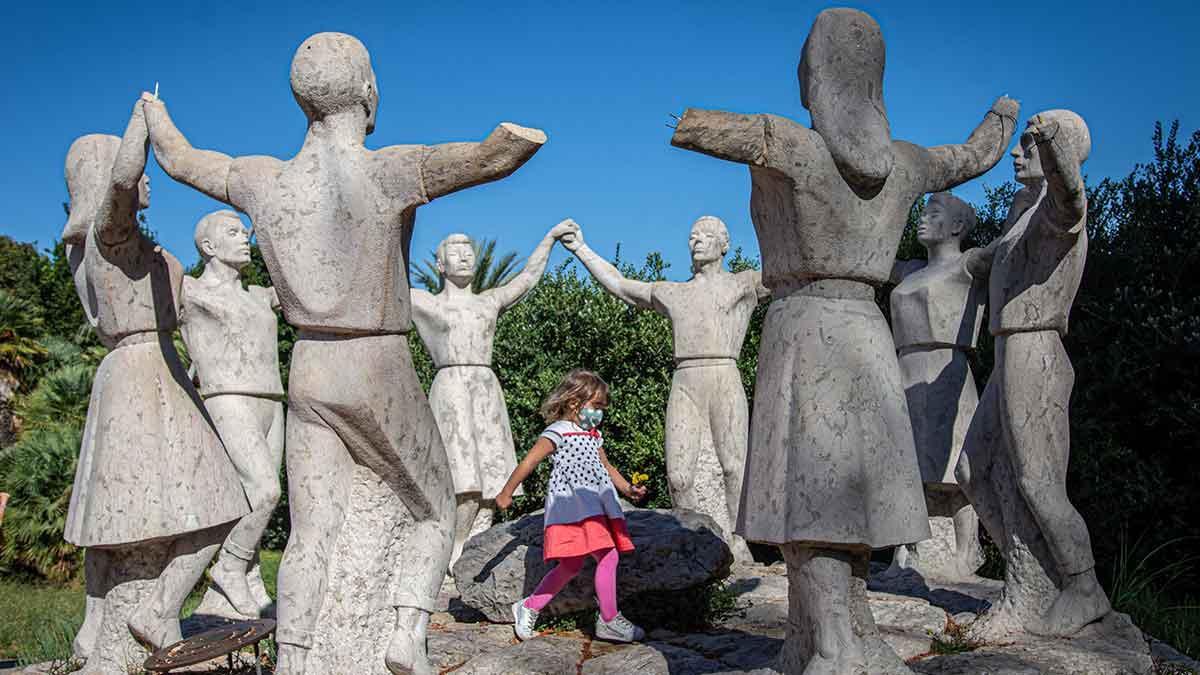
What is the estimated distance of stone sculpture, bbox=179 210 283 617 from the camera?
20.8ft

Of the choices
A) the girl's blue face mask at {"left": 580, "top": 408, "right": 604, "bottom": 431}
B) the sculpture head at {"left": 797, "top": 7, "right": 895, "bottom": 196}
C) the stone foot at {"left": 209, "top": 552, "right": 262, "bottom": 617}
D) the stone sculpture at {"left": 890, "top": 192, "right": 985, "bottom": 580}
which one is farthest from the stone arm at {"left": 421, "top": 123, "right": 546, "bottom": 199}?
the stone sculpture at {"left": 890, "top": 192, "right": 985, "bottom": 580}

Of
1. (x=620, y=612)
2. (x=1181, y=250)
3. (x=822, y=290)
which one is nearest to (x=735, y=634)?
(x=620, y=612)

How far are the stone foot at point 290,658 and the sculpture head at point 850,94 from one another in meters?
2.55

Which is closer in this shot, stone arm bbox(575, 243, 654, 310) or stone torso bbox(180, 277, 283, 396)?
stone torso bbox(180, 277, 283, 396)

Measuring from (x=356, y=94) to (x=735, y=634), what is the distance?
118 inches

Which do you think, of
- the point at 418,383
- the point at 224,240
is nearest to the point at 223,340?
the point at 224,240

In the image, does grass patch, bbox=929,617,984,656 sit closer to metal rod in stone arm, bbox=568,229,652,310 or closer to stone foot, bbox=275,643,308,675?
stone foot, bbox=275,643,308,675

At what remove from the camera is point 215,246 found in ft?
21.9

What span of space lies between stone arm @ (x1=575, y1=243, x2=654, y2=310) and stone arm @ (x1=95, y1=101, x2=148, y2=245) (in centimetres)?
335

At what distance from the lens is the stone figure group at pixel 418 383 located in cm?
363

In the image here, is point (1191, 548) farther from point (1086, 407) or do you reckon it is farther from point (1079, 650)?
point (1079, 650)

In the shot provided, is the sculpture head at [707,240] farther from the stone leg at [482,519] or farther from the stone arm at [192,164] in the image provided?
the stone arm at [192,164]

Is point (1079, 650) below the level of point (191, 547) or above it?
below

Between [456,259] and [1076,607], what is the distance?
436cm
